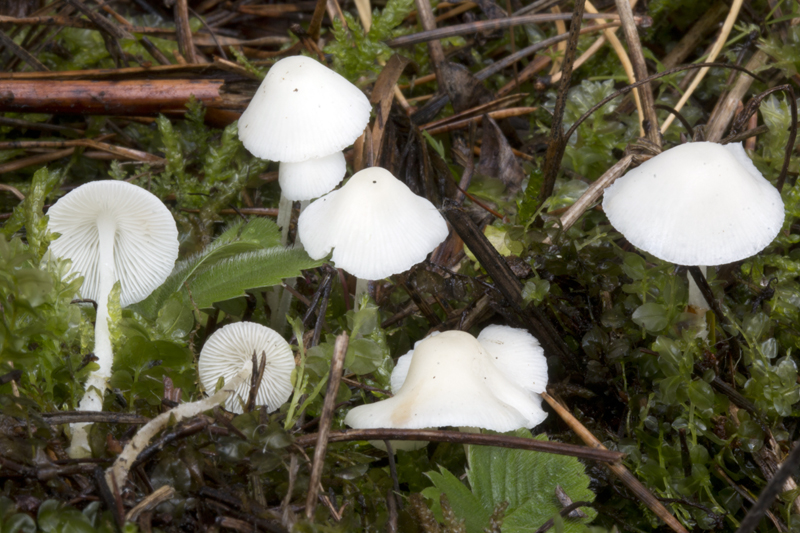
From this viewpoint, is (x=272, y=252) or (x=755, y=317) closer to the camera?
(x=755, y=317)

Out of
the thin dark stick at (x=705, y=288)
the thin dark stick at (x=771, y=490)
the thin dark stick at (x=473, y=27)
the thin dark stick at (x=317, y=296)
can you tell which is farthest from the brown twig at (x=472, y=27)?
the thin dark stick at (x=771, y=490)

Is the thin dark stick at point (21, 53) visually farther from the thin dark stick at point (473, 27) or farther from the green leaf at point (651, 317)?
the green leaf at point (651, 317)

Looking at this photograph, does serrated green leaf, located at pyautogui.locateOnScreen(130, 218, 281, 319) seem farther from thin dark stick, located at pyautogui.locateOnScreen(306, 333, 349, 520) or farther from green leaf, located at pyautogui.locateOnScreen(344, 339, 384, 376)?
thin dark stick, located at pyautogui.locateOnScreen(306, 333, 349, 520)

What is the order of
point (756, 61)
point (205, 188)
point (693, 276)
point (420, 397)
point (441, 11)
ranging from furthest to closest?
point (441, 11) < point (756, 61) < point (205, 188) < point (693, 276) < point (420, 397)

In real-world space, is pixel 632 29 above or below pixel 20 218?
above

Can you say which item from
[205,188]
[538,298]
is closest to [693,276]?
[538,298]

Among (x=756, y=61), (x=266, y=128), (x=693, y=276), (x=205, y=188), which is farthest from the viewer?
(x=756, y=61)

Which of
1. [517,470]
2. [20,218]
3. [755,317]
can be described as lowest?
[517,470]

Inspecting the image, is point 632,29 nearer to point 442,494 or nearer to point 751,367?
point 751,367

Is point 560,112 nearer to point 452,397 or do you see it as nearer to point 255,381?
point 452,397
